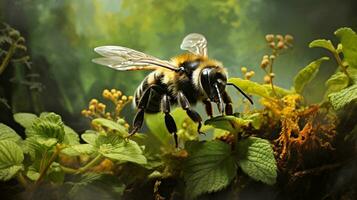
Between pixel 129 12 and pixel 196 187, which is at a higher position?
pixel 129 12

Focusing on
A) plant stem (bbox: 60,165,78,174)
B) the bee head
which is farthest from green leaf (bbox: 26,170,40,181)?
the bee head

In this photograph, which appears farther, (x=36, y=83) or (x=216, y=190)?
(x=36, y=83)

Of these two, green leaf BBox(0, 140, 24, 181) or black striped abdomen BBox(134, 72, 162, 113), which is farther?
black striped abdomen BBox(134, 72, 162, 113)

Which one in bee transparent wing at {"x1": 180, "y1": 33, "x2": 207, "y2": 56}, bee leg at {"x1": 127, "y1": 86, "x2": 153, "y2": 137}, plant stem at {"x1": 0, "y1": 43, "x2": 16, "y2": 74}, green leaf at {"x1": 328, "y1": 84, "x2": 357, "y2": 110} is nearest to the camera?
green leaf at {"x1": 328, "y1": 84, "x2": 357, "y2": 110}

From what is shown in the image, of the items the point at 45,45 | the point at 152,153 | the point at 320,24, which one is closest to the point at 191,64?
the point at 152,153

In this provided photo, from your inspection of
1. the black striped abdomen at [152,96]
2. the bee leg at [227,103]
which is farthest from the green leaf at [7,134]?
the bee leg at [227,103]

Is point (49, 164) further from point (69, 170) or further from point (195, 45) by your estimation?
point (195, 45)

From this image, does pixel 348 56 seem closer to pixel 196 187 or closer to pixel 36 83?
pixel 196 187

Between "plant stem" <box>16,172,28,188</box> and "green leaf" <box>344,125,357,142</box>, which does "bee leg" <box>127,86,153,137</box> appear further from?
"green leaf" <box>344,125,357,142</box>
